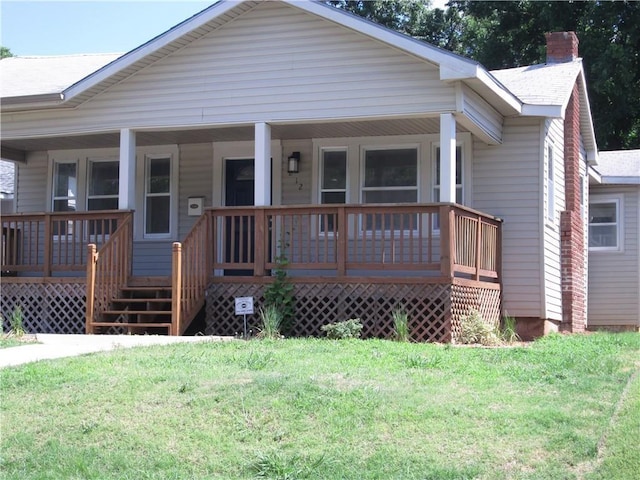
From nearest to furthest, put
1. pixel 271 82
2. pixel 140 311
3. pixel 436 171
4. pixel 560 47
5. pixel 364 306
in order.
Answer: pixel 364 306
pixel 140 311
pixel 271 82
pixel 436 171
pixel 560 47

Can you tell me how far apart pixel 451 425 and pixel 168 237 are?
10.4 meters

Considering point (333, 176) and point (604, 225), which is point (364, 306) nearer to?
point (333, 176)

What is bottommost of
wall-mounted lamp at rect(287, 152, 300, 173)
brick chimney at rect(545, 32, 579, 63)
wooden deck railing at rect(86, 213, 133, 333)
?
wooden deck railing at rect(86, 213, 133, 333)

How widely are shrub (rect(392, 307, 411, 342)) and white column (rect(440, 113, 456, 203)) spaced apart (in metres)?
1.73

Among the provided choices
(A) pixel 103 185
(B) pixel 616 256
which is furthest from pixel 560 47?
(A) pixel 103 185

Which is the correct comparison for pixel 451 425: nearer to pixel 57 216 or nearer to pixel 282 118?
pixel 282 118

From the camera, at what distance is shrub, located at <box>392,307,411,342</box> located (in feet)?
39.6

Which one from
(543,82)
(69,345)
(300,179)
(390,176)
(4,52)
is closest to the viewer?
(69,345)

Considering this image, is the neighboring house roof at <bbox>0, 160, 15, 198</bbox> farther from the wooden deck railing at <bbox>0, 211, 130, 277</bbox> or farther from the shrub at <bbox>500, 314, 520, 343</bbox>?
the shrub at <bbox>500, 314, 520, 343</bbox>

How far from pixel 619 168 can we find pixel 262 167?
36.9ft

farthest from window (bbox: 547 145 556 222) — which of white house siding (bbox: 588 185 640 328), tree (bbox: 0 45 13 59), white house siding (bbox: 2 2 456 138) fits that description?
tree (bbox: 0 45 13 59)

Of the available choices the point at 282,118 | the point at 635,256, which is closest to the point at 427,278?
the point at 282,118

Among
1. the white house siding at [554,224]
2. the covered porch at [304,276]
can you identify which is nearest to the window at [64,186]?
the covered porch at [304,276]

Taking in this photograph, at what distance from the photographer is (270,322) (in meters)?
12.0
